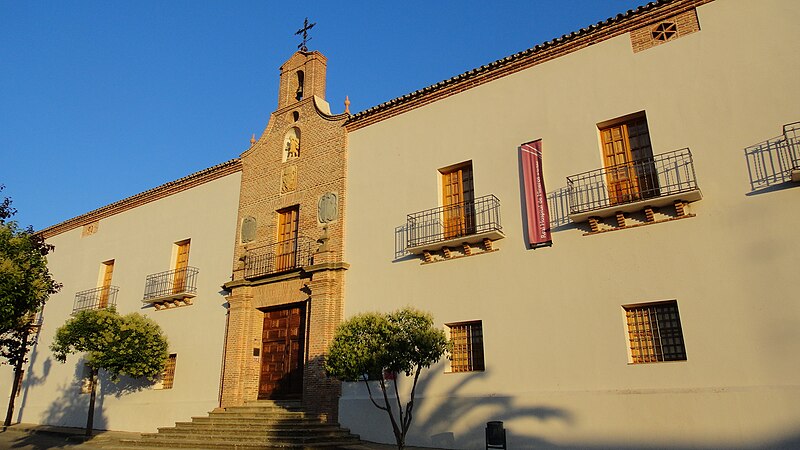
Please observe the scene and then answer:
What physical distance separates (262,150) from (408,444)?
950cm

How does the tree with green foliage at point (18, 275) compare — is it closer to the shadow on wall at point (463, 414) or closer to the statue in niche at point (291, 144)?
the statue in niche at point (291, 144)

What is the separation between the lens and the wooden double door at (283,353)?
1434 cm

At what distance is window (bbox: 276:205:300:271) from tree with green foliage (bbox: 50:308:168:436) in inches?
176

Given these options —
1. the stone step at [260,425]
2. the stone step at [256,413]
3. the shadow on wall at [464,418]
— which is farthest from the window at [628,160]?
the stone step at [256,413]

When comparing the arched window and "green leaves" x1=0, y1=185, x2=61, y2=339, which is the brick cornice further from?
"green leaves" x1=0, y1=185, x2=61, y2=339

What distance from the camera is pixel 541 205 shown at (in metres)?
11.4

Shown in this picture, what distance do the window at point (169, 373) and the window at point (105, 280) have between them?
447 cm

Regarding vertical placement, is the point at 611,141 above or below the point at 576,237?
above

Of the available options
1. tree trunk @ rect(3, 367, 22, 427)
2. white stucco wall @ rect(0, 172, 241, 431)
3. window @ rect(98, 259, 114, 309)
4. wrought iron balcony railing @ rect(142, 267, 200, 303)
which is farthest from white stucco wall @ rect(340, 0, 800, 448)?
tree trunk @ rect(3, 367, 22, 427)

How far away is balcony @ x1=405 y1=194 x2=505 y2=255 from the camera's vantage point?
39.0 ft

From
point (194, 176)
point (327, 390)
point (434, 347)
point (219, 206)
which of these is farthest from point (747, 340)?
point (194, 176)

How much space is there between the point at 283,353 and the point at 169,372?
14.2 feet

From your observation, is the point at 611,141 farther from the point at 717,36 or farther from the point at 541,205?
the point at 717,36

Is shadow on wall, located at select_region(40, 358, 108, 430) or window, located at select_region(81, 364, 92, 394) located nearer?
shadow on wall, located at select_region(40, 358, 108, 430)
